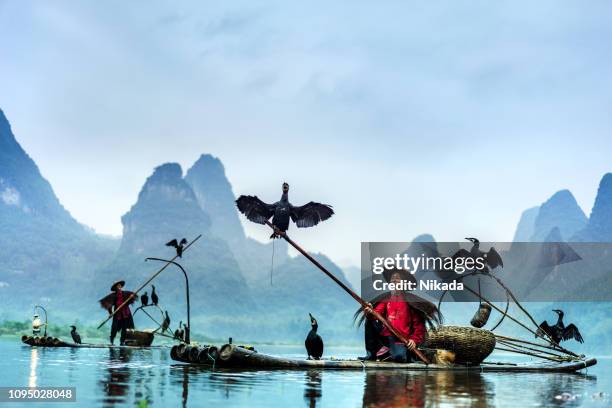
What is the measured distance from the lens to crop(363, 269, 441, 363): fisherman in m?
16.1

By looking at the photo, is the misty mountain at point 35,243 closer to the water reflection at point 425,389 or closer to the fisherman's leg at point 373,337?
the fisherman's leg at point 373,337

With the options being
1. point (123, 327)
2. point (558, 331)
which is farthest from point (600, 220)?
point (123, 327)

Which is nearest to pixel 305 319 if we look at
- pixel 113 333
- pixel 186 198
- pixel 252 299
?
pixel 252 299

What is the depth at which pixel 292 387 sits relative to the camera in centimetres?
1088

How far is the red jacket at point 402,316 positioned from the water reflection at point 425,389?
5.11 feet

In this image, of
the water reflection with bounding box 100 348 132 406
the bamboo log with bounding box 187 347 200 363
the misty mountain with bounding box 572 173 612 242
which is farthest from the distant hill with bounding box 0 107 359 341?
the water reflection with bounding box 100 348 132 406

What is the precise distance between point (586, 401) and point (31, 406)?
6634 mm

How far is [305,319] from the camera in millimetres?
171750

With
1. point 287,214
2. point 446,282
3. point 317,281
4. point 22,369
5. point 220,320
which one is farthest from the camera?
point 317,281

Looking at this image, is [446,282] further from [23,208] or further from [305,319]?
[23,208]

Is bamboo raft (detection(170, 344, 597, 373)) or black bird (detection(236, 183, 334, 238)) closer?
bamboo raft (detection(170, 344, 597, 373))

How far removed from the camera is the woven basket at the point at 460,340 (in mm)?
16672

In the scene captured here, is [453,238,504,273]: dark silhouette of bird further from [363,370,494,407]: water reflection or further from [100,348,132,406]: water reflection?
Answer: [100,348,132,406]: water reflection

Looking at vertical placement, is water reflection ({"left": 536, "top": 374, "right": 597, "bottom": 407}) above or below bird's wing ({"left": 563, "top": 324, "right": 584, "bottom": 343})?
below
